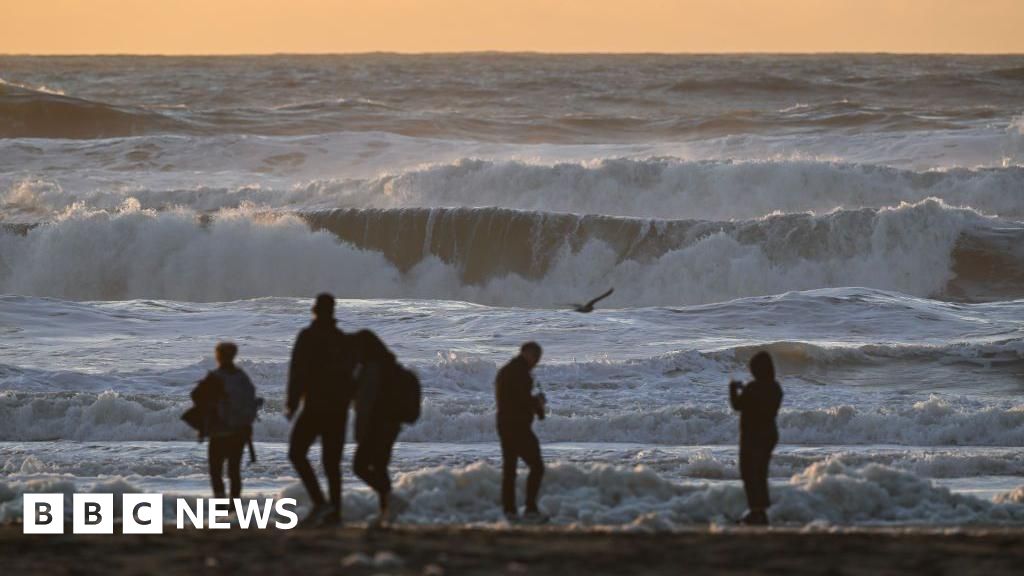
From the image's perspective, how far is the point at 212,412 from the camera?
35.7ft

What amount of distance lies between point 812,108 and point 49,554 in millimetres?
44422

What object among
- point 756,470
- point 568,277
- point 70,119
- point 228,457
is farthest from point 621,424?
point 70,119

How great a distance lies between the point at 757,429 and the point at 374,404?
2.48 metres

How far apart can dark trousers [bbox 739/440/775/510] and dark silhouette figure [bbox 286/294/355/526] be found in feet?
8.50

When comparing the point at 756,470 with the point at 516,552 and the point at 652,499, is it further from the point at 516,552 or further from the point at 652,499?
the point at 516,552

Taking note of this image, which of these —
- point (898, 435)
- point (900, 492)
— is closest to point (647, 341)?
point (898, 435)

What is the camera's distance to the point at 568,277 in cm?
3133

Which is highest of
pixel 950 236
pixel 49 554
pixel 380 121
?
pixel 380 121

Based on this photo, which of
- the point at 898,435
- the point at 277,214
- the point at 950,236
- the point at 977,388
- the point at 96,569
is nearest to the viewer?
the point at 96,569

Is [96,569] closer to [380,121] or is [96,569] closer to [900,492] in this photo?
[900,492]

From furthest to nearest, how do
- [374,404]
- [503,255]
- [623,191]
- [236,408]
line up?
[623,191]
[503,255]
[236,408]
[374,404]

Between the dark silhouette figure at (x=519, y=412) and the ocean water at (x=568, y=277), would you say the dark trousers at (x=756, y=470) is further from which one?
the dark silhouette figure at (x=519, y=412)

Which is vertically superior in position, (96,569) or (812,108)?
(812,108)

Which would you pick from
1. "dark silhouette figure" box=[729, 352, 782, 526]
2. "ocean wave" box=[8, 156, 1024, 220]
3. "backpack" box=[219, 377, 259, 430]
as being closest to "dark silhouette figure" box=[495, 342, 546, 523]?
"dark silhouette figure" box=[729, 352, 782, 526]
